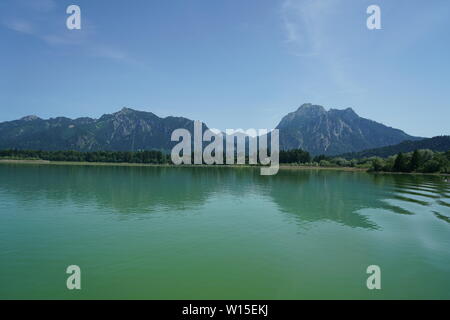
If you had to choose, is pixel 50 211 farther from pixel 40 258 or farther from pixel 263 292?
pixel 263 292

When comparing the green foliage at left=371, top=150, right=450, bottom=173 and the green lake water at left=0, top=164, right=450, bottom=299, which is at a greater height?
the green foliage at left=371, top=150, right=450, bottom=173

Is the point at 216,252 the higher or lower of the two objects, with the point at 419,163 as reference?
lower

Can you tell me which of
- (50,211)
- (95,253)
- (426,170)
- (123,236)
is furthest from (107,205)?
(426,170)

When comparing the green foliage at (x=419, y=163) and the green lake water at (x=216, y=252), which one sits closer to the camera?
the green lake water at (x=216, y=252)

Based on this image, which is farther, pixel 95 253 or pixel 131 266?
pixel 95 253

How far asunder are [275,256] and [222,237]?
636 cm

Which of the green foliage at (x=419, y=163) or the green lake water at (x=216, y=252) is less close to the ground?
the green foliage at (x=419, y=163)

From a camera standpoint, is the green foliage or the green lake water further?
the green foliage

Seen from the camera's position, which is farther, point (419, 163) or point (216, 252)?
point (419, 163)
